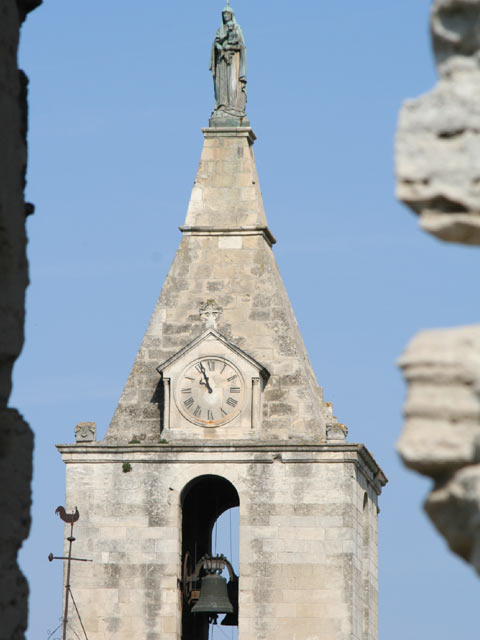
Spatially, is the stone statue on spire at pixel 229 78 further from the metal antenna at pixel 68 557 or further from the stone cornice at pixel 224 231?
the metal antenna at pixel 68 557

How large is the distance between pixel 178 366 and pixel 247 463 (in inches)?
68.3

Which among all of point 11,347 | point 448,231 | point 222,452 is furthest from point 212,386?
point 448,231

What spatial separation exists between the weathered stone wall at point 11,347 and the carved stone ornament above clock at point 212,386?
20.6 metres

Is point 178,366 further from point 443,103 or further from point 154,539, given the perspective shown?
point 443,103

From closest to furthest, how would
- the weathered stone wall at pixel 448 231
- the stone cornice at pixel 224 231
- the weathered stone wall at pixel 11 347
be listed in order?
the weathered stone wall at pixel 448 231, the weathered stone wall at pixel 11 347, the stone cornice at pixel 224 231

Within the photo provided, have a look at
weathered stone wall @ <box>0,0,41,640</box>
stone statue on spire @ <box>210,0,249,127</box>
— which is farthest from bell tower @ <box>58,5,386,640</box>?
weathered stone wall @ <box>0,0,41,640</box>

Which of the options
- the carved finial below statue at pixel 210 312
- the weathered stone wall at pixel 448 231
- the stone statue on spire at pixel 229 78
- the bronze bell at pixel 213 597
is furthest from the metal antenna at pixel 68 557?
the weathered stone wall at pixel 448 231

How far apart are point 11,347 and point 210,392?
2093cm

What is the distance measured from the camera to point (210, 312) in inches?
1170

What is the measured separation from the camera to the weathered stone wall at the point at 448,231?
222 inches

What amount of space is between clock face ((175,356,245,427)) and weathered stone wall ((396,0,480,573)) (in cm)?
2322

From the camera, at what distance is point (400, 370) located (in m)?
5.70

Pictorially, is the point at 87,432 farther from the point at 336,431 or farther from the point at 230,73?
the point at 230,73

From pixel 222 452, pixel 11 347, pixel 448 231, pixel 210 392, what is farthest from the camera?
pixel 210 392
